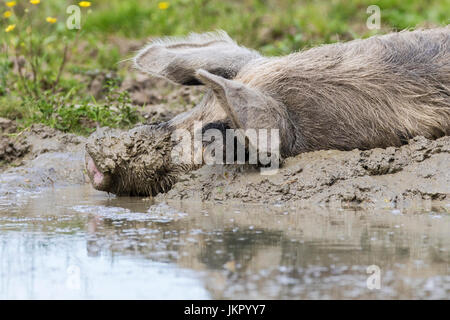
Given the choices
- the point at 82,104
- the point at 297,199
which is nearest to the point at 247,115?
the point at 297,199

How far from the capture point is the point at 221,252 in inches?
136

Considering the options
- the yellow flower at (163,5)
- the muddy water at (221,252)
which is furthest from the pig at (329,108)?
the yellow flower at (163,5)

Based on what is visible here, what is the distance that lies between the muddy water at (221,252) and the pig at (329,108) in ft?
1.55

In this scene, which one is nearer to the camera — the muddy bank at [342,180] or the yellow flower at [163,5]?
the muddy bank at [342,180]

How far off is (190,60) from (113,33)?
17.1 ft

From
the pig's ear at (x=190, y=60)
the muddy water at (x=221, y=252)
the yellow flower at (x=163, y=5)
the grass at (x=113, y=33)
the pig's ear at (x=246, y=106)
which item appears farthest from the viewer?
the yellow flower at (x=163, y=5)

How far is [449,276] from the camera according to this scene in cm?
302

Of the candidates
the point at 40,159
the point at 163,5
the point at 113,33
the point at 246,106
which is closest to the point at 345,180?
the point at 246,106

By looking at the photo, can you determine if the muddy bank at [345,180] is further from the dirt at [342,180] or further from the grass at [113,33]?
the grass at [113,33]

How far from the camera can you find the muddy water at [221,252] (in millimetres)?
2922

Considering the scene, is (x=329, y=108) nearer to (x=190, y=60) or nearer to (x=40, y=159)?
(x=190, y=60)

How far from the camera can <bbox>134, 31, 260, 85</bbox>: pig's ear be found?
534cm

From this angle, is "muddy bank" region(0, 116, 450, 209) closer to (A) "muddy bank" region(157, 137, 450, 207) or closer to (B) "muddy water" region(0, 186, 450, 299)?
(A) "muddy bank" region(157, 137, 450, 207)
